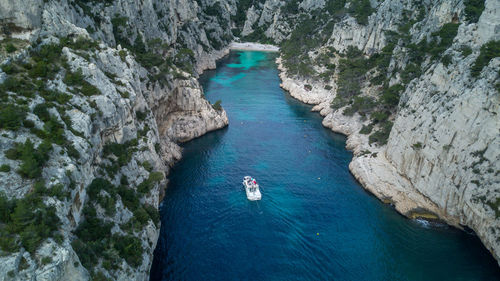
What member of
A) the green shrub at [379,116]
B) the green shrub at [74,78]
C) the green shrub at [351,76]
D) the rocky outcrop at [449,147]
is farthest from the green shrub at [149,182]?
the green shrub at [351,76]

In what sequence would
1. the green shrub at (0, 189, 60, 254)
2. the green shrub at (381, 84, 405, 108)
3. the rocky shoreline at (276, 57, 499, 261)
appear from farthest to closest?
the green shrub at (381, 84, 405, 108)
the rocky shoreline at (276, 57, 499, 261)
the green shrub at (0, 189, 60, 254)

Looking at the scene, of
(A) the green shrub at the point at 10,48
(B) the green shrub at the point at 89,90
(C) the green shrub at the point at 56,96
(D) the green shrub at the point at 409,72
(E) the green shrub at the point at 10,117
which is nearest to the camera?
(E) the green shrub at the point at 10,117

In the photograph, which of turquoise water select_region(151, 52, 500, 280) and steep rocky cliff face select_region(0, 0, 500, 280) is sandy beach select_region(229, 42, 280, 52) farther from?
turquoise water select_region(151, 52, 500, 280)

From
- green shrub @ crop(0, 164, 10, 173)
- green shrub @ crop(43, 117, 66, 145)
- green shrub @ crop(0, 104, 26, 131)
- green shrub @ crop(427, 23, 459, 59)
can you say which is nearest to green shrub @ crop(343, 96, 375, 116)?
green shrub @ crop(427, 23, 459, 59)

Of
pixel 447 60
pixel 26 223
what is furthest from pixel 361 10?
pixel 26 223

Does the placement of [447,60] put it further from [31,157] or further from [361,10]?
[361,10]

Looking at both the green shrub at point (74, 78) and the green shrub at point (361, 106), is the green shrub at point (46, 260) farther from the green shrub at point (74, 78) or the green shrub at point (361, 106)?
the green shrub at point (361, 106)

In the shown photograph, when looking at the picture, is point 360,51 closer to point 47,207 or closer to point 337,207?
point 337,207
